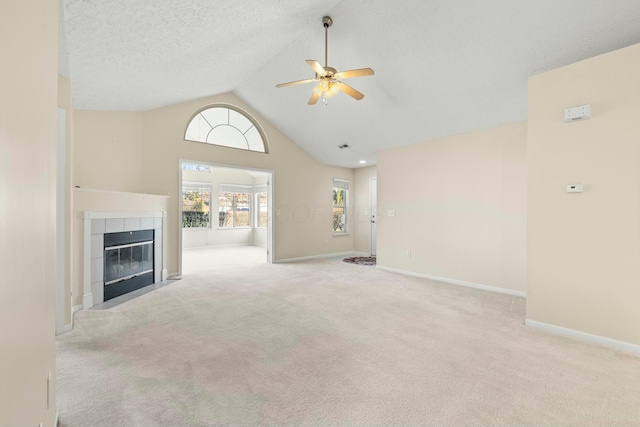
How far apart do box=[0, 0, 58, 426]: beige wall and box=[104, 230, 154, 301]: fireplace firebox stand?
3.03 meters

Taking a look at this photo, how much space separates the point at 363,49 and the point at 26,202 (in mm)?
3857

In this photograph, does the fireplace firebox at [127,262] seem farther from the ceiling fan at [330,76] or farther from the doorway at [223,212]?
the doorway at [223,212]

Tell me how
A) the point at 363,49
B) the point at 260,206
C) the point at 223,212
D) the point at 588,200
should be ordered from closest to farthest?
1. the point at 588,200
2. the point at 363,49
3. the point at 223,212
4. the point at 260,206

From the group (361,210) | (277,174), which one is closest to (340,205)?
(361,210)

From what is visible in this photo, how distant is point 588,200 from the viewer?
2756 mm

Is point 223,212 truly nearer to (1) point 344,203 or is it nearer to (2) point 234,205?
(2) point 234,205

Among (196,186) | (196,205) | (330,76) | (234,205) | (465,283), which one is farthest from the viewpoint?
(234,205)

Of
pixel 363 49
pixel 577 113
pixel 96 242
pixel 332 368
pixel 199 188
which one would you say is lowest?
pixel 332 368

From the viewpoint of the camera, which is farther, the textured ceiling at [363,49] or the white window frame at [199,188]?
the white window frame at [199,188]

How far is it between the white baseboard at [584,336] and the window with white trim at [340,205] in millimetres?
5448

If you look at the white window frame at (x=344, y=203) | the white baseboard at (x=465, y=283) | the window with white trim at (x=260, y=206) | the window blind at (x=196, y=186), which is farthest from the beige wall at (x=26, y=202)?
the window with white trim at (x=260, y=206)

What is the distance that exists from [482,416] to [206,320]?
2640 mm

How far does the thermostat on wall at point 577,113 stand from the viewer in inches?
108

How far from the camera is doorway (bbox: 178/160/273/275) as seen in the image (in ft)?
30.5
